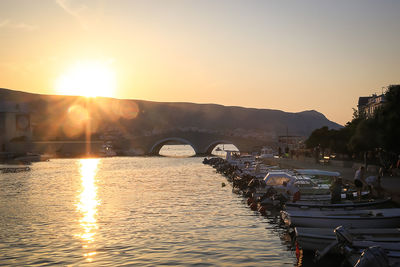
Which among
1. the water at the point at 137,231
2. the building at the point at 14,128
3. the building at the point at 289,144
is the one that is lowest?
the water at the point at 137,231

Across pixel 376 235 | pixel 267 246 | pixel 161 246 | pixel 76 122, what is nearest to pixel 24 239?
pixel 161 246

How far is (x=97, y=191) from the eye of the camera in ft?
140

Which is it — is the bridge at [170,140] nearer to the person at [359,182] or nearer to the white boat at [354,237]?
the person at [359,182]

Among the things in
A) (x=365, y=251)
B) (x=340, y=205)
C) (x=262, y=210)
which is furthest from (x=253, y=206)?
(x=365, y=251)

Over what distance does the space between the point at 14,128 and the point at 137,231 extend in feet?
339

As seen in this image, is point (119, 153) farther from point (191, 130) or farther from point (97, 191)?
point (97, 191)

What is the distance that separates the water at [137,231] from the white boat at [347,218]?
4.21 ft

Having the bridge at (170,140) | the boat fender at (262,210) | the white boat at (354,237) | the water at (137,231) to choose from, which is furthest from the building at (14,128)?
the white boat at (354,237)

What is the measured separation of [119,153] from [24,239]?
117 meters

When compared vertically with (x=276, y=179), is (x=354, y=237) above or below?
below

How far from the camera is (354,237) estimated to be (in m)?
15.7

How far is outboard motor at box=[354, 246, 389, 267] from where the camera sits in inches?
506

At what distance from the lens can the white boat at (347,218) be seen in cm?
1869

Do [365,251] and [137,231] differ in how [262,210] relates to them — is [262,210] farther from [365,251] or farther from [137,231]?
[365,251]
